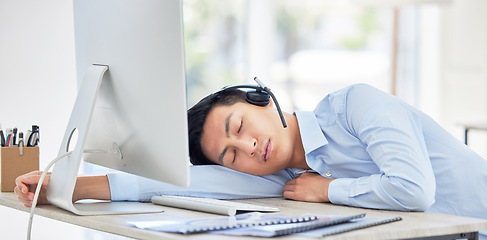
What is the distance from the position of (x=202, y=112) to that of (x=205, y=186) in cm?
18

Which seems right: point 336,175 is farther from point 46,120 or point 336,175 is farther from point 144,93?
point 46,120

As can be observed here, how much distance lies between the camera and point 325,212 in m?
1.42

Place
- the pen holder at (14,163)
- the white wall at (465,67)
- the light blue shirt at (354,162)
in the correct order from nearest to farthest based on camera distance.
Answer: the light blue shirt at (354,162) < the pen holder at (14,163) < the white wall at (465,67)

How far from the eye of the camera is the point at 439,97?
607 centimetres

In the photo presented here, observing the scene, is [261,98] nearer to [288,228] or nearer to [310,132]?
[310,132]

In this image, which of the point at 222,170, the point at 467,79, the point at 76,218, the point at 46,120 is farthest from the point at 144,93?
the point at 467,79

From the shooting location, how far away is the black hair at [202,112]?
1.66 meters

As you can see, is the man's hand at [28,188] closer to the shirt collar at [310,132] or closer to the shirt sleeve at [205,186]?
the shirt sleeve at [205,186]

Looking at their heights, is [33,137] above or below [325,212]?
above

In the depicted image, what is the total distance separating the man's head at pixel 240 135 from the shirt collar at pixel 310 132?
0.03 meters

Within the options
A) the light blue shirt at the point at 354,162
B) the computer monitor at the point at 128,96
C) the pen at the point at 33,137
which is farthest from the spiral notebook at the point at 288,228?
the pen at the point at 33,137

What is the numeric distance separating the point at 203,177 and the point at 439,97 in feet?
15.7

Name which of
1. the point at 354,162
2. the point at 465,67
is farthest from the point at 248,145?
the point at 465,67

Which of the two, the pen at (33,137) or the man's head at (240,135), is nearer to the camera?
the man's head at (240,135)
